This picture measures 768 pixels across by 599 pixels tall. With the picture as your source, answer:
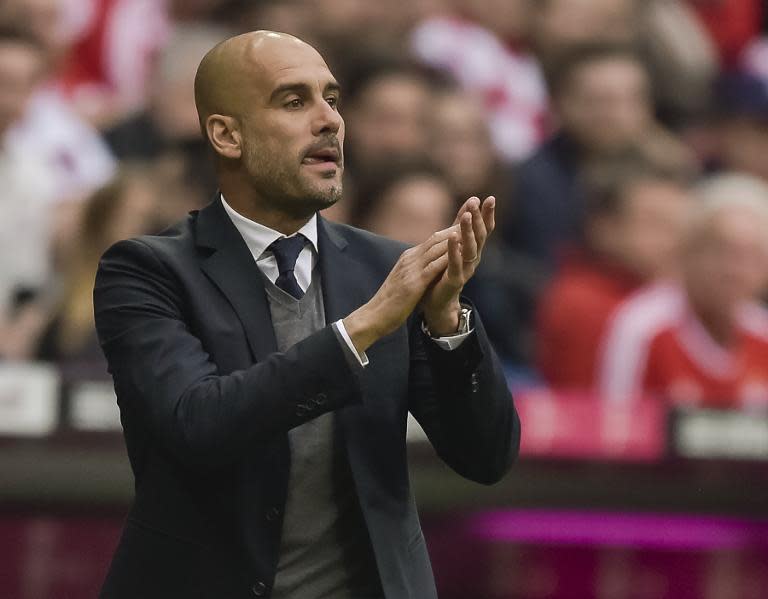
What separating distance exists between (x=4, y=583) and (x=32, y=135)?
1.85 meters

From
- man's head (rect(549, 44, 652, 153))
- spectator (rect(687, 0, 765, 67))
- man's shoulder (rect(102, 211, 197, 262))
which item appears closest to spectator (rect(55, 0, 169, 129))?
man's head (rect(549, 44, 652, 153))

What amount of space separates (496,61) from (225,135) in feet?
14.7

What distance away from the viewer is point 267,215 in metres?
2.22

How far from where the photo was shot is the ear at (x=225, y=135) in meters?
2.20

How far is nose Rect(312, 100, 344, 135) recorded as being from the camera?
2145 mm

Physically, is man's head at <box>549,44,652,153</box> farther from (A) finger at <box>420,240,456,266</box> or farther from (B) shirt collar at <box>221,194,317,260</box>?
(A) finger at <box>420,240,456,266</box>

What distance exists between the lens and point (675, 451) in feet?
14.7

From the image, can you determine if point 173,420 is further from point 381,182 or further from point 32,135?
point 32,135

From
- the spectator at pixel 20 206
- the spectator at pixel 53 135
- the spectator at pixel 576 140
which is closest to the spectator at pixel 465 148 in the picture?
the spectator at pixel 576 140

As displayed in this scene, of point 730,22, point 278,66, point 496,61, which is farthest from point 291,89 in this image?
point 730,22

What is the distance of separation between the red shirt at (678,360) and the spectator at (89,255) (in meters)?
1.47

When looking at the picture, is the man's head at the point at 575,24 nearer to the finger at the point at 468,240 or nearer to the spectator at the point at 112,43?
the spectator at the point at 112,43

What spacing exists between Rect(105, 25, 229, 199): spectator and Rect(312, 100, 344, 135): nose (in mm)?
3203

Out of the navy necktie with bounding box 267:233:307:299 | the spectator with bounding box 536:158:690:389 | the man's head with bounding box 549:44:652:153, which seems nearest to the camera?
the navy necktie with bounding box 267:233:307:299
